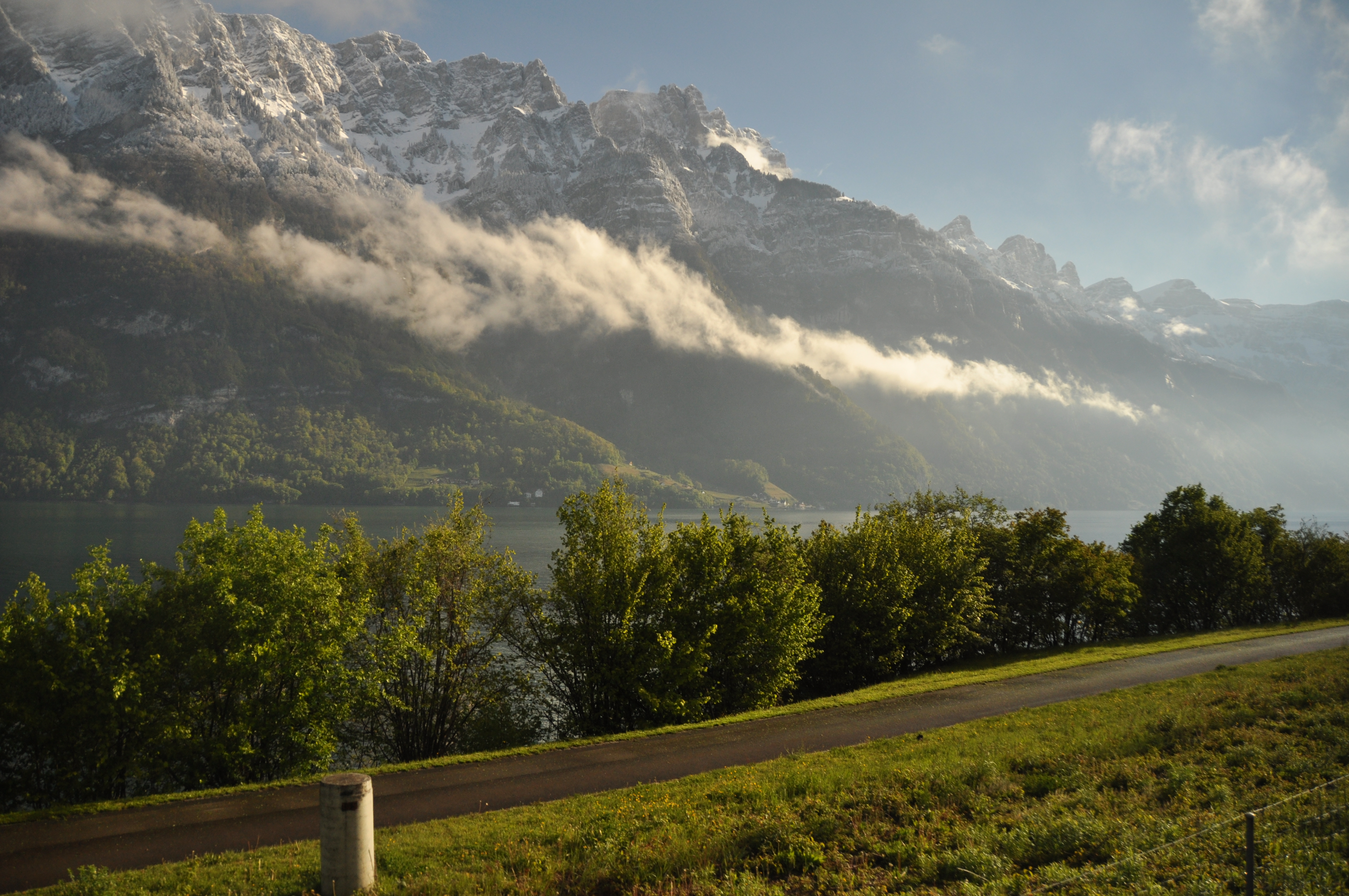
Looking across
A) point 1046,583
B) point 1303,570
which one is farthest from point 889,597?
point 1303,570

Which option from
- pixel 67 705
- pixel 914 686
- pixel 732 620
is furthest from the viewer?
pixel 732 620

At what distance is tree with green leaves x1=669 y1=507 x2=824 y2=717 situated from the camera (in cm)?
2948

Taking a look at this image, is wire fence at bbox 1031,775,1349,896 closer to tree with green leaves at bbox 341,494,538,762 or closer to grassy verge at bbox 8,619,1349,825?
grassy verge at bbox 8,619,1349,825

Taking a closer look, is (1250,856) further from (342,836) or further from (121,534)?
(121,534)

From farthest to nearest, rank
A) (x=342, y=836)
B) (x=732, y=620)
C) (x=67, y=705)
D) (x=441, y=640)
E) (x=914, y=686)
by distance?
1. (x=732, y=620)
2. (x=914, y=686)
3. (x=441, y=640)
4. (x=67, y=705)
5. (x=342, y=836)

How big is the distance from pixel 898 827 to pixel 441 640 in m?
21.6

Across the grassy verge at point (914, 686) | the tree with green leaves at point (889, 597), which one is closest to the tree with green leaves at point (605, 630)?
the grassy verge at point (914, 686)

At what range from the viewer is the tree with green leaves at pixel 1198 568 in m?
53.6

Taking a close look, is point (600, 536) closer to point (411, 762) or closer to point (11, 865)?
point (411, 762)

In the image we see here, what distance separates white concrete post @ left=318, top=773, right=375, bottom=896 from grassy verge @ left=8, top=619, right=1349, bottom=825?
26.3 feet

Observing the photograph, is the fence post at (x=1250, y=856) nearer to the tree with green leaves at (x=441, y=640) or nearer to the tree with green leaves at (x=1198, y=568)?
the tree with green leaves at (x=441, y=640)

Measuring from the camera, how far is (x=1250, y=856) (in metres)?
7.39

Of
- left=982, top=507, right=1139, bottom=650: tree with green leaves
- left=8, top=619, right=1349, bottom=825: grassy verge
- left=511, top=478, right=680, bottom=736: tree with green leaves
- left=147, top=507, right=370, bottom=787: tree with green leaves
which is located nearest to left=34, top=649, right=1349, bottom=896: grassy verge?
left=8, top=619, right=1349, bottom=825: grassy verge

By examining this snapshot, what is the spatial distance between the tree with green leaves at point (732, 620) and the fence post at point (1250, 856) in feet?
70.8
